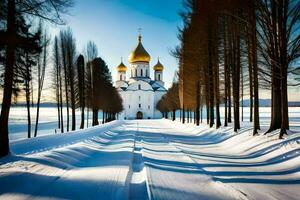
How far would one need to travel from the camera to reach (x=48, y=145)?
45.9 ft

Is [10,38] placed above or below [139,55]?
below

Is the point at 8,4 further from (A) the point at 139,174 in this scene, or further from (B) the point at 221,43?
(B) the point at 221,43

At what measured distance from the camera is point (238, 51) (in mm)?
17422

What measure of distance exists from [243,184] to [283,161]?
10.2 feet

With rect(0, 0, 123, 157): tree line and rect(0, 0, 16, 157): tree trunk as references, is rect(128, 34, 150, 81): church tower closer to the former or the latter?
rect(0, 0, 123, 157): tree line

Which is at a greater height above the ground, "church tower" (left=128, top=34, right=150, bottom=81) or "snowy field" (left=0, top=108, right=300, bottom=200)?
"church tower" (left=128, top=34, right=150, bottom=81)

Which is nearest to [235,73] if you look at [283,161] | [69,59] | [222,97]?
[222,97]

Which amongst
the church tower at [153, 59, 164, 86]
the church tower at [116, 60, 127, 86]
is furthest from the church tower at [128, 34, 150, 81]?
the church tower at [116, 60, 127, 86]

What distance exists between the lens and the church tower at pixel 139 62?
95.6m

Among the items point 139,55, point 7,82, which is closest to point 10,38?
point 7,82

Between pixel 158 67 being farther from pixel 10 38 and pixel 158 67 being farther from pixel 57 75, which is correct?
pixel 10 38

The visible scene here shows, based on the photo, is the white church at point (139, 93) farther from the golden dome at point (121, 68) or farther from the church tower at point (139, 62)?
the golden dome at point (121, 68)

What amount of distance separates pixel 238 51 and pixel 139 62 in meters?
80.4

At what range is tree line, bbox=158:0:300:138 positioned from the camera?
12148mm
